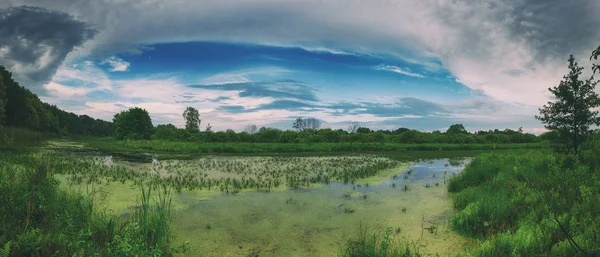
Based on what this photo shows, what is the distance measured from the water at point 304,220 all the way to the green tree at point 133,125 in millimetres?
68705

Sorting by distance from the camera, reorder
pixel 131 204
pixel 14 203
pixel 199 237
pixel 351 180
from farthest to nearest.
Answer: pixel 351 180 → pixel 131 204 → pixel 199 237 → pixel 14 203

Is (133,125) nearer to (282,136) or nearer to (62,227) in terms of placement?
(282,136)

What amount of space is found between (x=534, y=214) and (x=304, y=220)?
5118mm

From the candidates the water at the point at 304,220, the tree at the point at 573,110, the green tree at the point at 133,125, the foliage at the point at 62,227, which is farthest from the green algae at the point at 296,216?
the green tree at the point at 133,125

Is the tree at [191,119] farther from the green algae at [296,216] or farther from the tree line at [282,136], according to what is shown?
the green algae at [296,216]

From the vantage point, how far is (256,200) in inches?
360

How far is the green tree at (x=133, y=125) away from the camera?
67.8 meters

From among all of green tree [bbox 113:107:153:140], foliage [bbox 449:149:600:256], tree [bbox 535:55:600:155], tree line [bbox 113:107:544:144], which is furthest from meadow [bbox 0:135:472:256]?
green tree [bbox 113:107:153:140]

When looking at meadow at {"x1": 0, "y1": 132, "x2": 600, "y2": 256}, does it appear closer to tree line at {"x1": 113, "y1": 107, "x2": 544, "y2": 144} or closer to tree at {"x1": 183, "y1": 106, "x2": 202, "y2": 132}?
tree line at {"x1": 113, "y1": 107, "x2": 544, "y2": 144}

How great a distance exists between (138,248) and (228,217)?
139 inches

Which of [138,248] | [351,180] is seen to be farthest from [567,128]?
[138,248]

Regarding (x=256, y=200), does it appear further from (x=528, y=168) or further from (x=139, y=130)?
(x=139, y=130)

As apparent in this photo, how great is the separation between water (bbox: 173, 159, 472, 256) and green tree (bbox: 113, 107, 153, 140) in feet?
225

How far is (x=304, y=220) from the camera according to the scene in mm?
7305
